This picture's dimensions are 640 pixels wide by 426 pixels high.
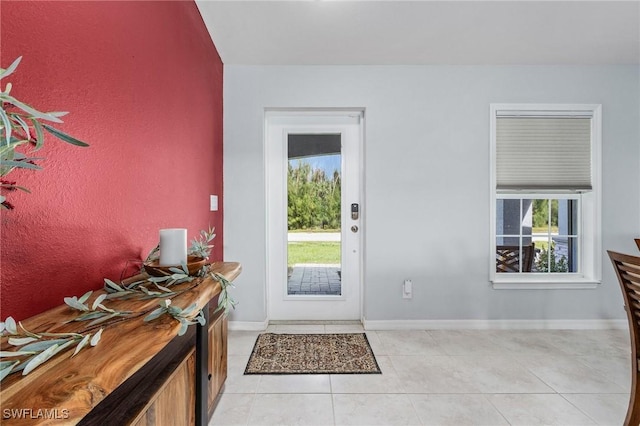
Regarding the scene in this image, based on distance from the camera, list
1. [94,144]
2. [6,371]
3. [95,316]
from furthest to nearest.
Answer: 1. [94,144]
2. [95,316]
3. [6,371]

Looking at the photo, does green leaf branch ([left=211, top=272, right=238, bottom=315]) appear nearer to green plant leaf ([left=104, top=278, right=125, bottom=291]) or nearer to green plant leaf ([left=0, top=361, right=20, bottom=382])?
green plant leaf ([left=104, top=278, right=125, bottom=291])

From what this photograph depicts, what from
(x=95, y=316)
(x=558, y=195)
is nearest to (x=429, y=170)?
(x=558, y=195)

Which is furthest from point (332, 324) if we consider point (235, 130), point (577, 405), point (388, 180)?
A: point (235, 130)

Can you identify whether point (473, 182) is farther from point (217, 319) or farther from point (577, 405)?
point (217, 319)

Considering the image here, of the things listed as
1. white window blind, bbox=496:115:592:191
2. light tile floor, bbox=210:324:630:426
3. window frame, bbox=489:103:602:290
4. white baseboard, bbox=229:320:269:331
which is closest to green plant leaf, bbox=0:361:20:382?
light tile floor, bbox=210:324:630:426

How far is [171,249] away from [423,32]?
7.99ft

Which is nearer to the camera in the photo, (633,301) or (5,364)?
(5,364)

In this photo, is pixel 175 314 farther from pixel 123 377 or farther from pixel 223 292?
pixel 223 292

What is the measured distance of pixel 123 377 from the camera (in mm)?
562

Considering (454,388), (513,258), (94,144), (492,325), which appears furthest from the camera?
(513,258)

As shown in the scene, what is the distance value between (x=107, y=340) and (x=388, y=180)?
100 inches

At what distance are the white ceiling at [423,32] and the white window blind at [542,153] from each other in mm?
577

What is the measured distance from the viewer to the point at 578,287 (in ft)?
9.39

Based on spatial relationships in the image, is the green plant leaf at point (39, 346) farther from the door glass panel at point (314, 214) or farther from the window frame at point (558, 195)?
the window frame at point (558, 195)
